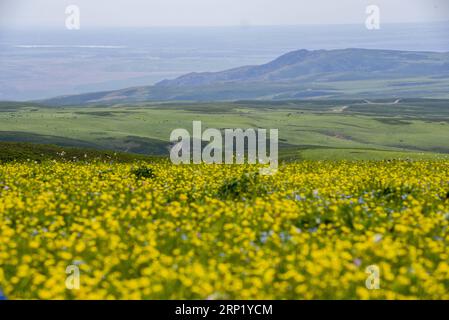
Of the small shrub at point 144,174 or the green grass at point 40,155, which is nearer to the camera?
the small shrub at point 144,174

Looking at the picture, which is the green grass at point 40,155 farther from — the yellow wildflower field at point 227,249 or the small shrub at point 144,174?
the yellow wildflower field at point 227,249

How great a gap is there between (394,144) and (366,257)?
164643 millimetres

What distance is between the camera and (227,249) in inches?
348

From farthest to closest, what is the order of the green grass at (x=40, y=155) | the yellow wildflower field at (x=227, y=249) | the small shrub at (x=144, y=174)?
the green grass at (x=40, y=155)
the small shrub at (x=144, y=174)
the yellow wildflower field at (x=227, y=249)

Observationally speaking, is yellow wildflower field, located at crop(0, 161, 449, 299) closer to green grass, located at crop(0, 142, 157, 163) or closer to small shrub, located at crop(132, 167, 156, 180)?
small shrub, located at crop(132, 167, 156, 180)

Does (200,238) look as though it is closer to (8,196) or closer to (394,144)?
(8,196)

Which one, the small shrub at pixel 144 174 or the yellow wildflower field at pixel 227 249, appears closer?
the yellow wildflower field at pixel 227 249

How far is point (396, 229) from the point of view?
32.3 feet

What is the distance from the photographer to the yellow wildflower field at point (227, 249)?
7273 mm

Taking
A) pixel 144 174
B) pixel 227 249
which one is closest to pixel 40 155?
pixel 144 174

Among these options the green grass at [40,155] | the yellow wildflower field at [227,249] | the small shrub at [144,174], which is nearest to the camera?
the yellow wildflower field at [227,249]

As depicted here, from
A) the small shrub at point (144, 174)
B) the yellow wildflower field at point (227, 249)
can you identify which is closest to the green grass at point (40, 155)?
the small shrub at point (144, 174)

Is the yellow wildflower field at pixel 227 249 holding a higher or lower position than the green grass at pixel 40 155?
higher
